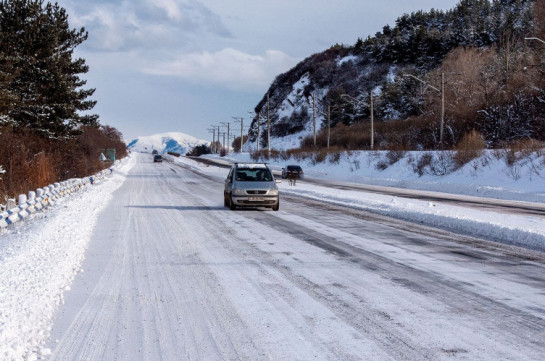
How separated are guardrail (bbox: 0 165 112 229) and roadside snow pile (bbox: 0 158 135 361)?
359 mm

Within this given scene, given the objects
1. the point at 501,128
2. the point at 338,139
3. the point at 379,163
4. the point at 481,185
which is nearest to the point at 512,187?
the point at 481,185

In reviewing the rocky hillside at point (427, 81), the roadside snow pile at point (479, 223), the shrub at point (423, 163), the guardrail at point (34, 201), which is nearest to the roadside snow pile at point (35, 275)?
the guardrail at point (34, 201)

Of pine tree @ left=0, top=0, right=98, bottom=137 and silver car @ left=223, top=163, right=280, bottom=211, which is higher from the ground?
pine tree @ left=0, top=0, right=98, bottom=137

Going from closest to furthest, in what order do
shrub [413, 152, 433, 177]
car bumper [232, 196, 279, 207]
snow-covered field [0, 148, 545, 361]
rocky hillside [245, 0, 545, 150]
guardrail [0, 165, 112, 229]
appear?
snow-covered field [0, 148, 545, 361] < guardrail [0, 165, 112, 229] < car bumper [232, 196, 279, 207] < shrub [413, 152, 433, 177] < rocky hillside [245, 0, 545, 150]

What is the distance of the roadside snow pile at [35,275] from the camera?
480 cm

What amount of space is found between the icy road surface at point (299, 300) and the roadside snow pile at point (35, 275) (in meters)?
0.20

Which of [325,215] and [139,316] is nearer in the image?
[139,316]

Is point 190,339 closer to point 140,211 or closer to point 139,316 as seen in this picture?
point 139,316

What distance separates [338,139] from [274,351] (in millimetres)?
70911

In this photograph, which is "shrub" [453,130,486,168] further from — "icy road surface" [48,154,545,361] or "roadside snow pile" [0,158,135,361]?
"roadside snow pile" [0,158,135,361]

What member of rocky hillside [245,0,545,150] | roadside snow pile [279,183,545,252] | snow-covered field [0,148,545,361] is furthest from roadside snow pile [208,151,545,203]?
roadside snow pile [279,183,545,252]

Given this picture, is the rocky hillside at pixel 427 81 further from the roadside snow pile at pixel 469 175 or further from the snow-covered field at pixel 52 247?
the snow-covered field at pixel 52 247

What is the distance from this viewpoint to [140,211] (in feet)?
56.6

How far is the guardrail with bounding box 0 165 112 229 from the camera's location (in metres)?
12.7
